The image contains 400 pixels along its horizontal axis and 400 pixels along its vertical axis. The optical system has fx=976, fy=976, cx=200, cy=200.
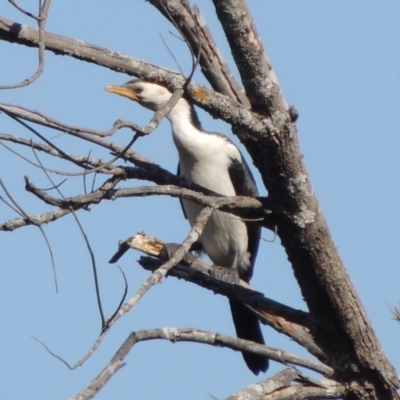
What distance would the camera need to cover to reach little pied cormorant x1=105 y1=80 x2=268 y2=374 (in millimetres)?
6516

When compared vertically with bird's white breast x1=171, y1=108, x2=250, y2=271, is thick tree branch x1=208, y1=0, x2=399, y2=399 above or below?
below

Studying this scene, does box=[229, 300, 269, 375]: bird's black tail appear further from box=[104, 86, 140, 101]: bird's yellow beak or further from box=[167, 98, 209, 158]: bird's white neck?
box=[104, 86, 140, 101]: bird's yellow beak

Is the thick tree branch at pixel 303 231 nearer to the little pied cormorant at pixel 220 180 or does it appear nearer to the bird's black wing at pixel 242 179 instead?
the little pied cormorant at pixel 220 180

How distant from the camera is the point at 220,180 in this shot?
6.62 m

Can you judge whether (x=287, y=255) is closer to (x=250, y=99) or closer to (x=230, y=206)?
(x=230, y=206)

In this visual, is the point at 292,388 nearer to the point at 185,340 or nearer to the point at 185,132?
the point at 185,340

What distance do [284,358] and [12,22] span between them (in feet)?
5.24

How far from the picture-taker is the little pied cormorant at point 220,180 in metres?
6.52

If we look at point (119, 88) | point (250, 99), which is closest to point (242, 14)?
point (250, 99)

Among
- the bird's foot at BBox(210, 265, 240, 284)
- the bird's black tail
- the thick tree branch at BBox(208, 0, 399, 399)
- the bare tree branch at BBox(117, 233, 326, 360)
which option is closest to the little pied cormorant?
the bird's black tail

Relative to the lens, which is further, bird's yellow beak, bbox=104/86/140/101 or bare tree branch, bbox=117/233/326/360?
bird's yellow beak, bbox=104/86/140/101

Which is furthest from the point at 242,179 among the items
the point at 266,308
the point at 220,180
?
the point at 266,308

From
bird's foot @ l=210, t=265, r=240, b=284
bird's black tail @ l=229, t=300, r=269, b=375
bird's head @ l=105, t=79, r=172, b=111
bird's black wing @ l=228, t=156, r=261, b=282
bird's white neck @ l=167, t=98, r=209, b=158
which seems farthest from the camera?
bird's black wing @ l=228, t=156, r=261, b=282

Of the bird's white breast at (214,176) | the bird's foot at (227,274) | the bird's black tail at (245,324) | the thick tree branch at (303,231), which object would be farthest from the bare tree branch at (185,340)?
the bird's black tail at (245,324)
